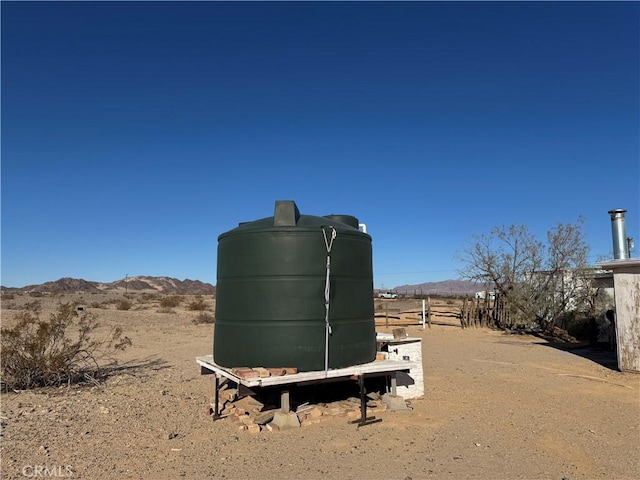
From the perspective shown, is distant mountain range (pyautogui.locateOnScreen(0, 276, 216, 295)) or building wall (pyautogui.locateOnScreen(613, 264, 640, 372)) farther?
distant mountain range (pyautogui.locateOnScreen(0, 276, 216, 295))

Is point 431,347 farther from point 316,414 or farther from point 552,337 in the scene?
point 316,414

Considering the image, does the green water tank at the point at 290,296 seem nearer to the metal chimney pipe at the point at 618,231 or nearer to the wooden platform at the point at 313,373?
the wooden platform at the point at 313,373

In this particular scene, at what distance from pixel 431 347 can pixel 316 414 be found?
33.2ft

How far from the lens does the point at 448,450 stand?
519 cm

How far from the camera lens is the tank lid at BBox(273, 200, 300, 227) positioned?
20.5 ft

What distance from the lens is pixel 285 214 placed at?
20.6 feet

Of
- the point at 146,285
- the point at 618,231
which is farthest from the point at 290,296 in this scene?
the point at 146,285

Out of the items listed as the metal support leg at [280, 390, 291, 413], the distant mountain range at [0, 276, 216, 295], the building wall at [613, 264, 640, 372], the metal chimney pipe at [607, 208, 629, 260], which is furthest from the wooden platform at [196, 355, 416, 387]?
the distant mountain range at [0, 276, 216, 295]

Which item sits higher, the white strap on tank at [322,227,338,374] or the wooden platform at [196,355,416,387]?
the white strap on tank at [322,227,338,374]

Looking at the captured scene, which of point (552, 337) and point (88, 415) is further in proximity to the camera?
point (552, 337)

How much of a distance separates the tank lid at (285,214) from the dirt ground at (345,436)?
264cm

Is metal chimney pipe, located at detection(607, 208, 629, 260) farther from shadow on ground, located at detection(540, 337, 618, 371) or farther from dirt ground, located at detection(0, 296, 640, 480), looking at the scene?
dirt ground, located at detection(0, 296, 640, 480)

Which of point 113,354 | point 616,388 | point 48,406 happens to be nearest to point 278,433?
point 48,406

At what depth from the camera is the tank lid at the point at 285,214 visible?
625 centimetres
